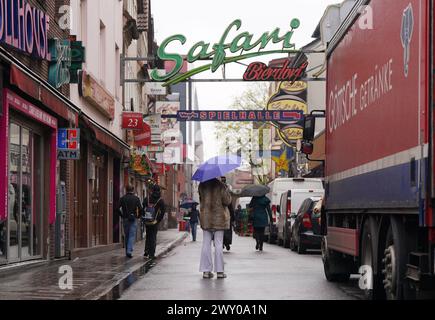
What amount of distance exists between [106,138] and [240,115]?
15.3 m

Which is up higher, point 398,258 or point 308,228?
point 398,258

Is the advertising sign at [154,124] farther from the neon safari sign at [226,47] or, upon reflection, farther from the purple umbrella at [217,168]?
the purple umbrella at [217,168]

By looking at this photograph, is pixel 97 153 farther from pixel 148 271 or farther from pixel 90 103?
pixel 148 271

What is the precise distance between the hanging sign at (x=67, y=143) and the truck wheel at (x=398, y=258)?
10.6 meters

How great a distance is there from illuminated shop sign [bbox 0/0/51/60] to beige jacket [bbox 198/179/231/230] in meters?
3.73

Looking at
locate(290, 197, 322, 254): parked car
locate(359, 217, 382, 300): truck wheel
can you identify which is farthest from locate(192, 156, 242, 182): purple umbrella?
locate(290, 197, 322, 254): parked car

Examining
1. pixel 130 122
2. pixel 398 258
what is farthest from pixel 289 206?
pixel 398 258

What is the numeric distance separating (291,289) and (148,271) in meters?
4.61

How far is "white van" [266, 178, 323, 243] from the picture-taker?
30828 mm

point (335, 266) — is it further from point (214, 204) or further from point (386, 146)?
point (386, 146)

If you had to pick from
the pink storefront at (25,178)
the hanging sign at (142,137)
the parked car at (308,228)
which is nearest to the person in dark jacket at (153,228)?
the pink storefront at (25,178)

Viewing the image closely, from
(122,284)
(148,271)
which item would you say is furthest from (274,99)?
(122,284)

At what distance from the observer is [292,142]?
4647 cm

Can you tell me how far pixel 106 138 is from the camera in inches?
945
